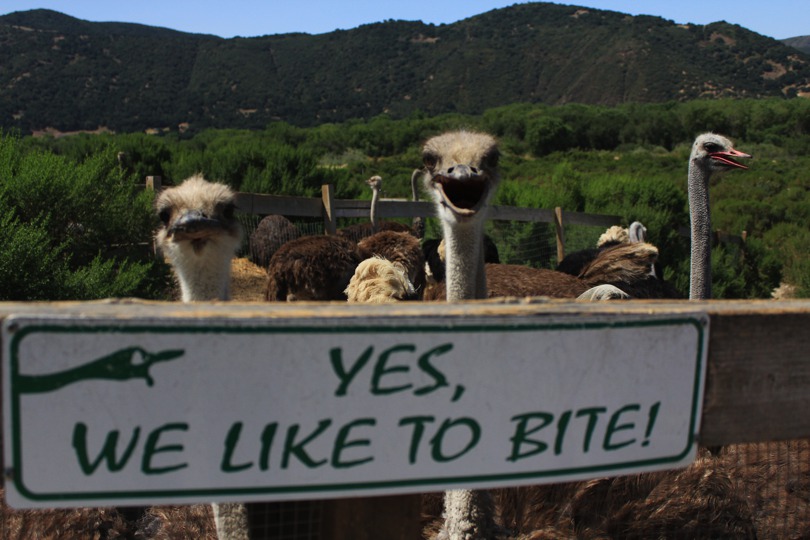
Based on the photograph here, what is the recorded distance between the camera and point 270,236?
8.92 metres

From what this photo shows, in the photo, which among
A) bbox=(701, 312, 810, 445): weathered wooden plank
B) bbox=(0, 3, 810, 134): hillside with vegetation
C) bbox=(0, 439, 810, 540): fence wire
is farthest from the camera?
bbox=(0, 3, 810, 134): hillside with vegetation

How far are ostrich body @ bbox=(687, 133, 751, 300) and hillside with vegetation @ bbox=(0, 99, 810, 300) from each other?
1.70 m

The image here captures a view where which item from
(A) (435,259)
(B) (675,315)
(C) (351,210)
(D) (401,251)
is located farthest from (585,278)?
(B) (675,315)

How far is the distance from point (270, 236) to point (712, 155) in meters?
4.99

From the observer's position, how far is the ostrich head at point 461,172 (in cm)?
297

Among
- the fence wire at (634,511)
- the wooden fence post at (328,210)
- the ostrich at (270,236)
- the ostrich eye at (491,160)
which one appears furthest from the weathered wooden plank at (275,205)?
the fence wire at (634,511)

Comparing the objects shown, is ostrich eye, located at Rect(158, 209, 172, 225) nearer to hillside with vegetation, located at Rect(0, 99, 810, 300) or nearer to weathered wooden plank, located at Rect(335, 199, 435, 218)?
hillside with vegetation, located at Rect(0, 99, 810, 300)

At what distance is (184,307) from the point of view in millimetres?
1117

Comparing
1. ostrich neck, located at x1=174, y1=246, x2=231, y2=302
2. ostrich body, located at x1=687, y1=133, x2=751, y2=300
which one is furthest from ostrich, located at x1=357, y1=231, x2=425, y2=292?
ostrich neck, located at x1=174, y1=246, x2=231, y2=302

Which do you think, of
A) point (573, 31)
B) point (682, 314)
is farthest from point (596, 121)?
point (573, 31)

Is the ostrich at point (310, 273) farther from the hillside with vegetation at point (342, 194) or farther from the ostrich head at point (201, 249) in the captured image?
the ostrich head at point (201, 249)

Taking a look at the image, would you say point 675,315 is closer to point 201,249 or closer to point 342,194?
point 201,249

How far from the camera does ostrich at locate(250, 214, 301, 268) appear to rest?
8852mm

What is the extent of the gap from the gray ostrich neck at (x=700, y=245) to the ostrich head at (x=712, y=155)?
0.12 m
